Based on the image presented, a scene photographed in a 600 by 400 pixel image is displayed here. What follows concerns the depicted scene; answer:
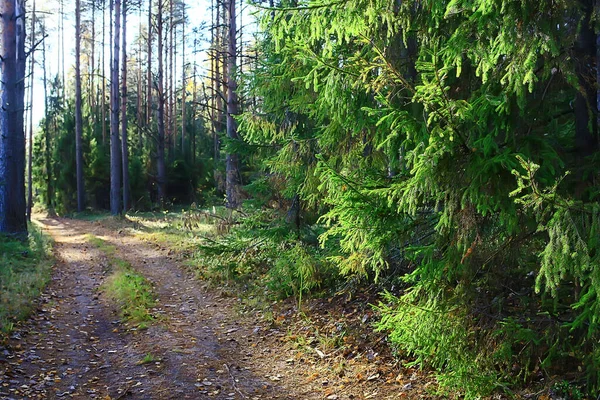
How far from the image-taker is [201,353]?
20.5 ft

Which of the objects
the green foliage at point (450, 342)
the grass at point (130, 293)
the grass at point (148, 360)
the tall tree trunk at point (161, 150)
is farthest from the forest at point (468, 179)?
the tall tree trunk at point (161, 150)

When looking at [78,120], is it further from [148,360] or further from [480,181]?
[480,181]

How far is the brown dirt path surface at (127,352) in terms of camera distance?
5180 millimetres

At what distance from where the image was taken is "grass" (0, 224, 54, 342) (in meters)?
7.07

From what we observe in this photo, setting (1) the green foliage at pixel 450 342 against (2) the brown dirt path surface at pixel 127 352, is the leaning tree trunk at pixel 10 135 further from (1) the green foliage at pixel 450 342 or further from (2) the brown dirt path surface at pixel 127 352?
(1) the green foliage at pixel 450 342

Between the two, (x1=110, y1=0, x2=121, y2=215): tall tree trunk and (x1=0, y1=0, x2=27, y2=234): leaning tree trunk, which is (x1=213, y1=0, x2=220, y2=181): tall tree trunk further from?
(x1=0, y1=0, x2=27, y2=234): leaning tree trunk

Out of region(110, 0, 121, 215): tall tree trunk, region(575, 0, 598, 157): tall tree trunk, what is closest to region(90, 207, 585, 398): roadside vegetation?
region(575, 0, 598, 157): tall tree trunk

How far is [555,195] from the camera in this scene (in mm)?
3303

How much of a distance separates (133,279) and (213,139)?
79.3 feet

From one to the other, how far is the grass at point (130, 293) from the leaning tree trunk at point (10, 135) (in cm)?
374

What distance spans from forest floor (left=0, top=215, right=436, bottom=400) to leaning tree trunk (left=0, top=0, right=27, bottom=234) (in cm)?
497

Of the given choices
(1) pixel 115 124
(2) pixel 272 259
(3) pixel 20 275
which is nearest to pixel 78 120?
(1) pixel 115 124

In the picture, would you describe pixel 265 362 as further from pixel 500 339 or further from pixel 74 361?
pixel 500 339

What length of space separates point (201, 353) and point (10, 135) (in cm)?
1017
